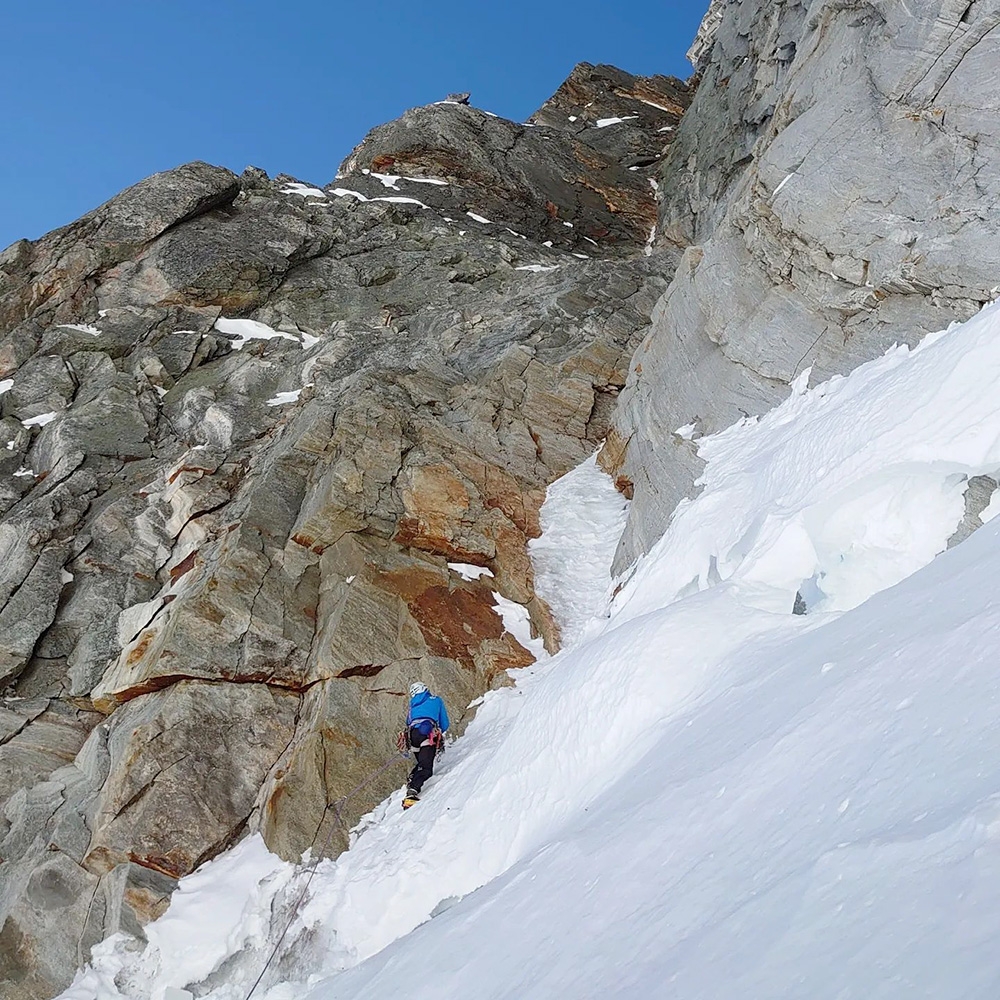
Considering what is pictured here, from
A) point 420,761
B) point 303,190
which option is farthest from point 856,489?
point 303,190

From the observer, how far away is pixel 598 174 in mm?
44219

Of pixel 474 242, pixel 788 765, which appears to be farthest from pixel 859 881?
pixel 474 242

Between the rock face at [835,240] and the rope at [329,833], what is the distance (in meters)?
5.92

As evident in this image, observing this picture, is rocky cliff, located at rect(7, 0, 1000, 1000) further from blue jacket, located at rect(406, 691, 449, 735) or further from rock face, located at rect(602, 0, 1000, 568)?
blue jacket, located at rect(406, 691, 449, 735)

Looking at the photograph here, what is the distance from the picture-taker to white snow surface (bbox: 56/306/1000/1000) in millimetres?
3369

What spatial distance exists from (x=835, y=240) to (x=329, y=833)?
1210cm

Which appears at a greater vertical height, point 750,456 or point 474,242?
point 474,242

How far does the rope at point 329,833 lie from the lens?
10.1m

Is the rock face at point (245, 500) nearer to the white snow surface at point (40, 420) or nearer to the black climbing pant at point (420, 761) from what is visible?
the white snow surface at point (40, 420)

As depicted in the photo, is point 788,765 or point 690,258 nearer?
point 788,765

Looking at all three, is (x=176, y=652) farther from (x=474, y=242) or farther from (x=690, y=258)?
(x=474, y=242)

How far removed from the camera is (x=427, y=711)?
12.1 meters

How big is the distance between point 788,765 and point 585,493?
44.8ft

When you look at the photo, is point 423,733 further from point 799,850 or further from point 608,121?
point 608,121
